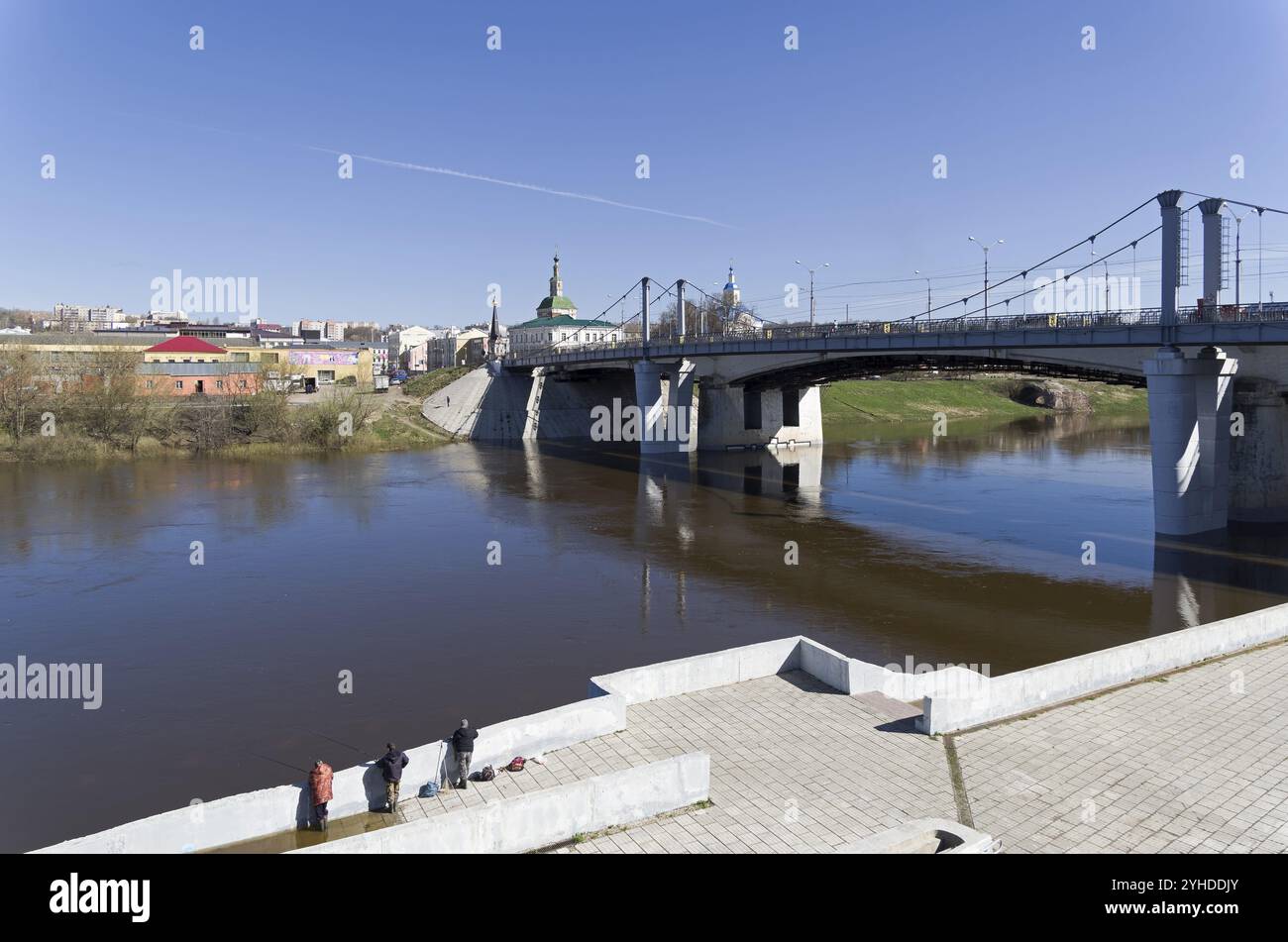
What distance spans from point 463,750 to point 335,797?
1.42 metres

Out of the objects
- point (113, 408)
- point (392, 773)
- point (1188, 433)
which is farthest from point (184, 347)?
point (392, 773)

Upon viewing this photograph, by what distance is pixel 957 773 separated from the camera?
10.7 metres

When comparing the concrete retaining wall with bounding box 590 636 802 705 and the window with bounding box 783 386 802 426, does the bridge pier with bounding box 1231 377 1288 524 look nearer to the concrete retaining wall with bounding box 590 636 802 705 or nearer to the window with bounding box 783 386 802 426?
the concrete retaining wall with bounding box 590 636 802 705

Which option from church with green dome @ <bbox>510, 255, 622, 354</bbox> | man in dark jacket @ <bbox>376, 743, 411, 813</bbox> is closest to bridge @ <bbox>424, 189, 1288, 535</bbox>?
man in dark jacket @ <bbox>376, 743, 411, 813</bbox>

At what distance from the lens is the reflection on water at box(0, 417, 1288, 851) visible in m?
14.7

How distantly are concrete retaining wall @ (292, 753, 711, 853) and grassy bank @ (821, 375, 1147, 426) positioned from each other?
7448 centimetres

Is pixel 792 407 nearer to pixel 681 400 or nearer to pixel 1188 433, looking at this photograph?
pixel 681 400

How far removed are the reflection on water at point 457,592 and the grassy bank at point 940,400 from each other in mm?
40997

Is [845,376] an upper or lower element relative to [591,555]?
upper

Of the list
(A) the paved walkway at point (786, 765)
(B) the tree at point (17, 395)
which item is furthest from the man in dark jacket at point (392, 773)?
(B) the tree at point (17, 395)

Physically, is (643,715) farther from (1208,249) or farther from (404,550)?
(1208,249)

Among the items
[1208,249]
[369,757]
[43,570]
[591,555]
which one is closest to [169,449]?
[43,570]

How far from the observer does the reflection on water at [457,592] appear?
14688 millimetres

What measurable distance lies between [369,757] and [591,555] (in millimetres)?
15770
